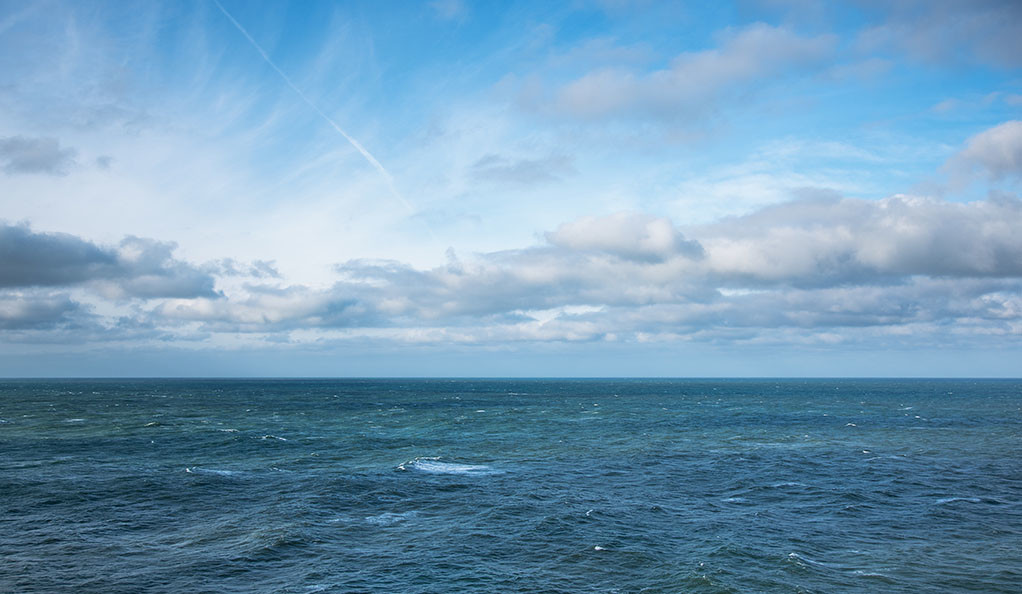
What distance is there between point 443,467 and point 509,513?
2231 cm

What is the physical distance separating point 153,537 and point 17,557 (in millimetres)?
7632

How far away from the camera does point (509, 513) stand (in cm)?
5059

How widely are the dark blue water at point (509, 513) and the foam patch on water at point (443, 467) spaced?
0.47 meters

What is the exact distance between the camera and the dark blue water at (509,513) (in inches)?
1452

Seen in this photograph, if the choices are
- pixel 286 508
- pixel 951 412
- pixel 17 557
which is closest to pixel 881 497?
pixel 286 508

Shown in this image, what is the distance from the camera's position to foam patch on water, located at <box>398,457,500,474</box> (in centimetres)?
6895

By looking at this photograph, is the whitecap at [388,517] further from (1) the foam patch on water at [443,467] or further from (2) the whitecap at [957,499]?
(2) the whitecap at [957,499]

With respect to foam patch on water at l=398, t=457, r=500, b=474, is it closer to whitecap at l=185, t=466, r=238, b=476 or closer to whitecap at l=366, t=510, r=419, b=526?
whitecap at l=366, t=510, r=419, b=526

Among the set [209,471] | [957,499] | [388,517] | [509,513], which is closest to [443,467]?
[388,517]

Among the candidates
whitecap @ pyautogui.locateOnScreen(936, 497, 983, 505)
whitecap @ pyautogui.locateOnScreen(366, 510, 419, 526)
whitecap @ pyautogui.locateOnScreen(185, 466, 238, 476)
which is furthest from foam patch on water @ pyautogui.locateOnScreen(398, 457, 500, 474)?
whitecap @ pyautogui.locateOnScreen(936, 497, 983, 505)

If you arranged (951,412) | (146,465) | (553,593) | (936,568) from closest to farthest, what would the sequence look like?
(553,593) < (936,568) < (146,465) < (951,412)

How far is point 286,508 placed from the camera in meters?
Answer: 51.9

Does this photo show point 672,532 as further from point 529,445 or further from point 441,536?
point 529,445

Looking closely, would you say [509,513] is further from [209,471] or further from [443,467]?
[209,471]
